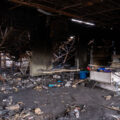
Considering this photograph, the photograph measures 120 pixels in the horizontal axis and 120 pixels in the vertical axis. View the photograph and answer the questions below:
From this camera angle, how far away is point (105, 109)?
4.40m

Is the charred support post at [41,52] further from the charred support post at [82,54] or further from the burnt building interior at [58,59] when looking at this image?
the charred support post at [82,54]

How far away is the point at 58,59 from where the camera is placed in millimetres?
10289

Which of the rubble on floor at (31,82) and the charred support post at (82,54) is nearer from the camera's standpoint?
the rubble on floor at (31,82)

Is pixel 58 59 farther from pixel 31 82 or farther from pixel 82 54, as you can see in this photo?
pixel 31 82

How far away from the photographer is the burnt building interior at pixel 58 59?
4383mm

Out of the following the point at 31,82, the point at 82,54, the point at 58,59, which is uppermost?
the point at 82,54

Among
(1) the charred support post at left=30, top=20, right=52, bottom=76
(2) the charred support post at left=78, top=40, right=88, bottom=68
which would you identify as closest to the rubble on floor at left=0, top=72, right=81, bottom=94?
(1) the charred support post at left=30, top=20, right=52, bottom=76

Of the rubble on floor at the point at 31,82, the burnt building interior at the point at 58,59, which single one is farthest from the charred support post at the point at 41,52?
the rubble on floor at the point at 31,82

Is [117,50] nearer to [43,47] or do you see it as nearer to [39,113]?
[43,47]

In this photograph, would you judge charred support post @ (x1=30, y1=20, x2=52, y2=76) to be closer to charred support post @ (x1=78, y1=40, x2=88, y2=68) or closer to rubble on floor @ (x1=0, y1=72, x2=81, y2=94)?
rubble on floor @ (x1=0, y1=72, x2=81, y2=94)

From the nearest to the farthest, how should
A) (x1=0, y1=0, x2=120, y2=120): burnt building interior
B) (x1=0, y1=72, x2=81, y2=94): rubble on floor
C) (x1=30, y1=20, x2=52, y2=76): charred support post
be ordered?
(x1=0, y1=0, x2=120, y2=120): burnt building interior < (x1=0, y1=72, x2=81, y2=94): rubble on floor < (x1=30, y1=20, x2=52, y2=76): charred support post

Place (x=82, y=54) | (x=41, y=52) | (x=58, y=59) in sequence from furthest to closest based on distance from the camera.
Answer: (x=58, y=59), (x=82, y=54), (x=41, y=52)

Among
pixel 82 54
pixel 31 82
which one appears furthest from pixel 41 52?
pixel 82 54

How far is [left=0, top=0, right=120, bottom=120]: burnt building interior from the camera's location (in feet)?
14.4
